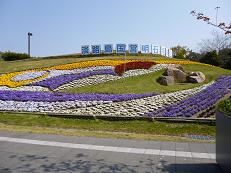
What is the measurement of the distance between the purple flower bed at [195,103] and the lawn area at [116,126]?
3.33 ft

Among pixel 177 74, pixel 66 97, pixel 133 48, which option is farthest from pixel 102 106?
pixel 133 48

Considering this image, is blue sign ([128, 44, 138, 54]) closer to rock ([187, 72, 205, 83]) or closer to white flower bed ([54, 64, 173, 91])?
white flower bed ([54, 64, 173, 91])

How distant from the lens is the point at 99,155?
714 cm

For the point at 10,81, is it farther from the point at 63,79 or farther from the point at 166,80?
the point at 166,80

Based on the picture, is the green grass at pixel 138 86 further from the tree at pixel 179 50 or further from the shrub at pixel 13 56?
the tree at pixel 179 50

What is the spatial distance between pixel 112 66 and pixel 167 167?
16719mm

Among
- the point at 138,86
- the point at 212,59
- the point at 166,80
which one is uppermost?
the point at 212,59

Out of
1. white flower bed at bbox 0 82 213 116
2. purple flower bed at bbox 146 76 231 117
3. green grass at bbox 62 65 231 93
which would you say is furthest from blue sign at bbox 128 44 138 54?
white flower bed at bbox 0 82 213 116

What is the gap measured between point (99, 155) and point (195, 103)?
6.72 meters

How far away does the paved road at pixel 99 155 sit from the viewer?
624cm

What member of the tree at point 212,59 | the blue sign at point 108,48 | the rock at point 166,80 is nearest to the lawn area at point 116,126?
the rock at point 166,80

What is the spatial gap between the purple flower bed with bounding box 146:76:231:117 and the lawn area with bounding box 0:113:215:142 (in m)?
1.02

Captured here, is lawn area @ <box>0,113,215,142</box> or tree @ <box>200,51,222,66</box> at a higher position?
tree @ <box>200,51,222,66</box>

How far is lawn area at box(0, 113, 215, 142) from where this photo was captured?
997cm
